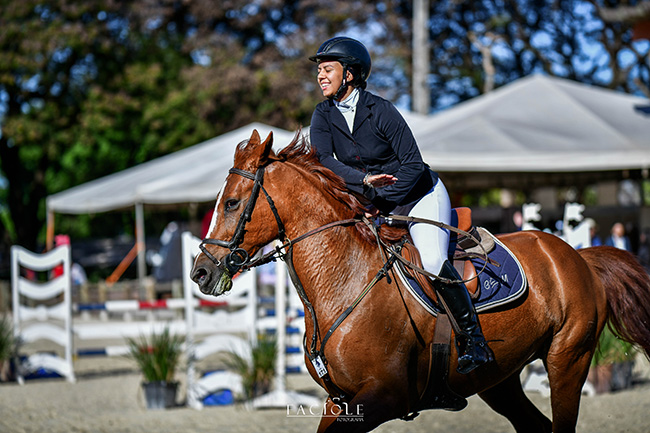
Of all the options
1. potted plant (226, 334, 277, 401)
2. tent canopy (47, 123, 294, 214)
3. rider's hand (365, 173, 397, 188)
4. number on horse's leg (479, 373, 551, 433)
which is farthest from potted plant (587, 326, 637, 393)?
tent canopy (47, 123, 294, 214)

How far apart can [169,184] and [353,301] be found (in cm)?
1186

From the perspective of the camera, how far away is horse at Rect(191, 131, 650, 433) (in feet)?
13.4

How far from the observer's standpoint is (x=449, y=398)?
455 centimetres

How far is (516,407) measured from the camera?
5.10 meters

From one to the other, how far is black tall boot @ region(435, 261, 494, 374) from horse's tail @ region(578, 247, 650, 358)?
138cm

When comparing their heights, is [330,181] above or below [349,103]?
below

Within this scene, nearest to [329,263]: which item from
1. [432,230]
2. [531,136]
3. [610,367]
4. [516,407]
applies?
[432,230]

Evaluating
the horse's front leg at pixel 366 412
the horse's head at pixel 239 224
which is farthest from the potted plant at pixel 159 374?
the horse's front leg at pixel 366 412

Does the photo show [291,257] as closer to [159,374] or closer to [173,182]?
[159,374]

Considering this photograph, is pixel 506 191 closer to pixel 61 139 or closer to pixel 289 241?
pixel 289 241

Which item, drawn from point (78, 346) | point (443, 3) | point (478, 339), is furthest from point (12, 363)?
point (443, 3)

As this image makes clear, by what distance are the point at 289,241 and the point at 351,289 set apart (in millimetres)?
450

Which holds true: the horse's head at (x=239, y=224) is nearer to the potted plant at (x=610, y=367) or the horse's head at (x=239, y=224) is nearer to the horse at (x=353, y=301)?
the horse at (x=353, y=301)

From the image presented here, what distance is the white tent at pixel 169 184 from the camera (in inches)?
591
